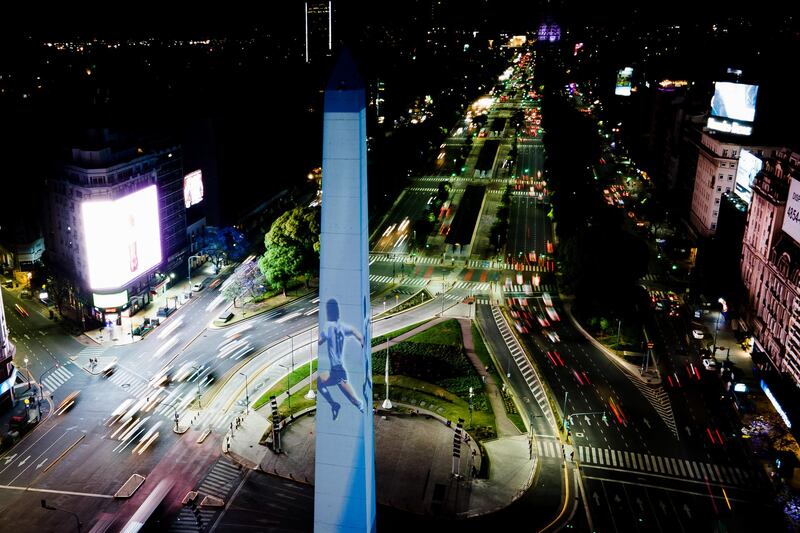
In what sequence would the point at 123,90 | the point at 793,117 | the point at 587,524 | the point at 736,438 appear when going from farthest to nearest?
the point at 123,90 < the point at 793,117 < the point at 736,438 < the point at 587,524

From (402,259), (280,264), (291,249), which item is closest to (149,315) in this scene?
(280,264)

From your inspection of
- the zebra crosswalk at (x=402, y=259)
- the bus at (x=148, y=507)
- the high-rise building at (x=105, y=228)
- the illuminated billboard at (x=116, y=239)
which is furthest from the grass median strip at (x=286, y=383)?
the zebra crosswalk at (x=402, y=259)

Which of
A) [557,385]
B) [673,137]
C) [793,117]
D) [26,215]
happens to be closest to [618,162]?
[673,137]

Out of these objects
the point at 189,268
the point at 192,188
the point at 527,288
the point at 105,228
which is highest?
the point at 192,188

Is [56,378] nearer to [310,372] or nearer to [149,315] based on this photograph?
[149,315]

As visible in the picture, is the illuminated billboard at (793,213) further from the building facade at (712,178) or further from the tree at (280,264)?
the tree at (280,264)

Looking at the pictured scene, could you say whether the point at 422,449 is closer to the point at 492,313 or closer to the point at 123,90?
the point at 492,313
